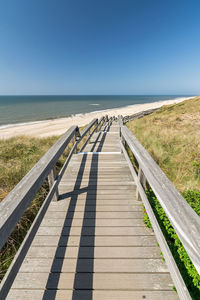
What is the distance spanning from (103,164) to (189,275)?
3.00 meters

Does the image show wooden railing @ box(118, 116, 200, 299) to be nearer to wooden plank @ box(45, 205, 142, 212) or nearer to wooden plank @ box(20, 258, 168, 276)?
wooden plank @ box(20, 258, 168, 276)

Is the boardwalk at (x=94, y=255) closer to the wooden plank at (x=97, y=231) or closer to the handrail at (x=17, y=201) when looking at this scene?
the wooden plank at (x=97, y=231)

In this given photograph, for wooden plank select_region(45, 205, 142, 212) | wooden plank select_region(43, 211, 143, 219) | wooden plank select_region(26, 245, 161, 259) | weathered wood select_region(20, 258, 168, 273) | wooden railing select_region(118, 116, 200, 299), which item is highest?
wooden railing select_region(118, 116, 200, 299)

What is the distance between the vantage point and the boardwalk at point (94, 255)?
59.1 inches

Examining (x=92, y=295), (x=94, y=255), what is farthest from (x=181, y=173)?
(x=92, y=295)

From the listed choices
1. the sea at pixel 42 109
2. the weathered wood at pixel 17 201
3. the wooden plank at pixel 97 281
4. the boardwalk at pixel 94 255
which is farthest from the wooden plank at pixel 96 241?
the sea at pixel 42 109

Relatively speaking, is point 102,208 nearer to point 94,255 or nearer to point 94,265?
point 94,255

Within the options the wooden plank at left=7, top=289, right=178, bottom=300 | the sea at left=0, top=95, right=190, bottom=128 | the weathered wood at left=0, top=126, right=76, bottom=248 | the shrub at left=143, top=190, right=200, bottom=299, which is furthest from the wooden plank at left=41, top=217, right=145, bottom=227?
the sea at left=0, top=95, right=190, bottom=128

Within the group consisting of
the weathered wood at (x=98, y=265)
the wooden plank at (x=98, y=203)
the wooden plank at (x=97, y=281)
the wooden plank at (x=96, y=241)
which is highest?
the wooden plank at (x=98, y=203)

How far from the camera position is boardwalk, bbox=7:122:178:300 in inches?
59.1

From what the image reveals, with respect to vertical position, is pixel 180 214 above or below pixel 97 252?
above

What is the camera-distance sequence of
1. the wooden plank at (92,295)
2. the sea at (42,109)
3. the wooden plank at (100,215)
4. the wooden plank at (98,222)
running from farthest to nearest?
the sea at (42,109) → the wooden plank at (100,215) → the wooden plank at (98,222) → the wooden plank at (92,295)

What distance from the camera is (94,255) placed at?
181 centimetres

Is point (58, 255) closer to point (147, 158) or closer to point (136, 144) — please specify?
point (147, 158)
